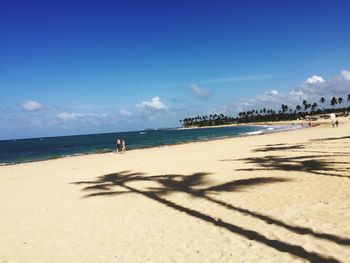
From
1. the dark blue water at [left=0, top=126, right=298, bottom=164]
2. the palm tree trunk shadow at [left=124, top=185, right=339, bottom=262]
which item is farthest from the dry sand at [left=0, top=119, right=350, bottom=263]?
the dark blue water at [left=0, top=126, right=298, bottom=164]

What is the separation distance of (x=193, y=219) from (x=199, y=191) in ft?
11.2

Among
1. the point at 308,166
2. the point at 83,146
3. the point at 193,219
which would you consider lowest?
the point at 193,219

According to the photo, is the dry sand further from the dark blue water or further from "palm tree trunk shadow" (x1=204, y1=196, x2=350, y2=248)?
the dark blue water

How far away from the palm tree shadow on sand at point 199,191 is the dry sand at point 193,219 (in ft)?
0.09

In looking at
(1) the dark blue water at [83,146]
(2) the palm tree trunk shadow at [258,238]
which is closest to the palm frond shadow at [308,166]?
(2) the palm tree trunk shadow at [258,238]

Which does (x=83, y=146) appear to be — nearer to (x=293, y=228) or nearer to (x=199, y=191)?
(x=199, y=191)

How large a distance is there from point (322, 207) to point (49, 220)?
753 centimetres

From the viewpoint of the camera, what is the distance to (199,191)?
12.5m

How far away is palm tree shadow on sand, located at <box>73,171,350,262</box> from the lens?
6.57m

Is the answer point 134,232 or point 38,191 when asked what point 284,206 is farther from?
point 38,191

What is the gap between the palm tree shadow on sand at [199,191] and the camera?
6573 millimetres

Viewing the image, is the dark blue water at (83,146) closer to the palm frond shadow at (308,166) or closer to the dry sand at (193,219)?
the dry sand at (193,219)

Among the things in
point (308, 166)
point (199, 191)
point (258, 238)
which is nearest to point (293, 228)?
point (258, 238)

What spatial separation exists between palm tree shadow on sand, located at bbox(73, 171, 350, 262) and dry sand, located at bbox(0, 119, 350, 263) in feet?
0.09
